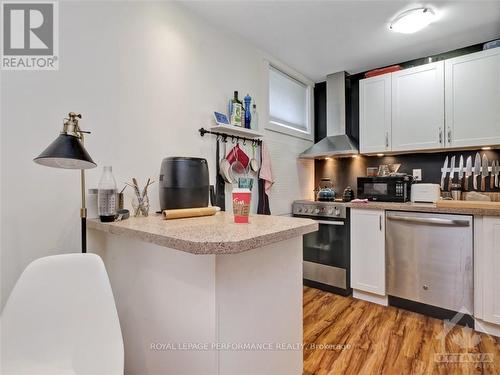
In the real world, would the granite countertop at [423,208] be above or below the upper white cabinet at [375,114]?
below

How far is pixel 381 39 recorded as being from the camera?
243 centimetres

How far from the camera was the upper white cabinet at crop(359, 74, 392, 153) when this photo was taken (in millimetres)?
2805

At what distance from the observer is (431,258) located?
230 cm

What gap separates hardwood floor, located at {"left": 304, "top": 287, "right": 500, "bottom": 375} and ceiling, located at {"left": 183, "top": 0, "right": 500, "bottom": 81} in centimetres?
242

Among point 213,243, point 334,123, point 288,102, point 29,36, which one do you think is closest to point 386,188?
point 334,123

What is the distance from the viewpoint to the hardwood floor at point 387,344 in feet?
5.51

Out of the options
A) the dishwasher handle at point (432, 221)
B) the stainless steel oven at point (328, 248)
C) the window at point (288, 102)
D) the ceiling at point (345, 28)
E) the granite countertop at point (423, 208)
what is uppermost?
the ceiling at point (345, 28)

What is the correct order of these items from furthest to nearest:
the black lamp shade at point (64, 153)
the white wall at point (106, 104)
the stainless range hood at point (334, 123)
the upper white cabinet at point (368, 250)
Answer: the stainless range hood at point (334, 123), the upper white cabinet at point (368, 250), the white wall at point (106, 104), the black lamp shade at point (64, 153)

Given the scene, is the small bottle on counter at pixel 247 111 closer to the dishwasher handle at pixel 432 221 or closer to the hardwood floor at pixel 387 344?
the dishwasher handle at pixel 432 221

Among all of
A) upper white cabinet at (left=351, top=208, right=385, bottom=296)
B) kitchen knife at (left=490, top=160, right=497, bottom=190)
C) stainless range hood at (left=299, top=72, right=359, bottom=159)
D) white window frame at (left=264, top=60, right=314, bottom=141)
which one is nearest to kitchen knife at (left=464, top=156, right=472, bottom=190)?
kitchen knife at (left=490, top=160, right=497, bottom=190)

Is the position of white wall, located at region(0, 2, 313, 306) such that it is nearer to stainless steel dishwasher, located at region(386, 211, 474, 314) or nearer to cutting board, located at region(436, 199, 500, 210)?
stainless steel dishwasher, located at region(386, 211, 474, 314)

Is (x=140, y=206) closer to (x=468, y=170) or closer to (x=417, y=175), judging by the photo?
(x=417, y=175)

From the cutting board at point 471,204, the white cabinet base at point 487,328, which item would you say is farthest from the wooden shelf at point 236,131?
the white cabinet base at point 487,328

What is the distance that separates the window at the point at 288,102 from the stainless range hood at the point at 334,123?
31 cm
